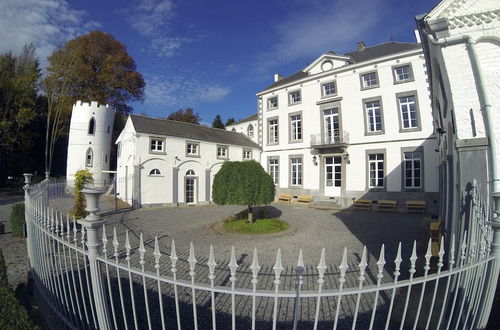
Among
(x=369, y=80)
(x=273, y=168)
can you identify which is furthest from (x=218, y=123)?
(x=369, y=80)

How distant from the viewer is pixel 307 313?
3947 millimetres

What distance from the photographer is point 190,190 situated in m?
17.9

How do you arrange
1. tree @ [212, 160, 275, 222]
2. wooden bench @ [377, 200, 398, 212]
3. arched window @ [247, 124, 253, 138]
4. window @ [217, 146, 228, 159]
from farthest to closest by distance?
arched window @ [247, 124, 253, 138], window @ [217, 146, 228, 159], wooden bench @ [377, 200, 398, 212], tree @ [212, 160, 275, 222]

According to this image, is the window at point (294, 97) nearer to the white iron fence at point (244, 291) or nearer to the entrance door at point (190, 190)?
the entrance door at point (190, 190)

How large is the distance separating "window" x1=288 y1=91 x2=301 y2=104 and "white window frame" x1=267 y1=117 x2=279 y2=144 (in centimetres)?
213

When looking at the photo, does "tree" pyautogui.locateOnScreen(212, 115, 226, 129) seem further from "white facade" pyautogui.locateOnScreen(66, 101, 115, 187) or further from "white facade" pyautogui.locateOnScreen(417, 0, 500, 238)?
"white facade" pyautogui.locateOnScreen(417, 0, 500, 238)

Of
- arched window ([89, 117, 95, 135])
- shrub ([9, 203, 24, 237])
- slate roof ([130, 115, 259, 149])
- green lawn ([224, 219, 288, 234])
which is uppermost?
arched window ([89, 117, 95, 135])

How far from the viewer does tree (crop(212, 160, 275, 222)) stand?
916 centimetres

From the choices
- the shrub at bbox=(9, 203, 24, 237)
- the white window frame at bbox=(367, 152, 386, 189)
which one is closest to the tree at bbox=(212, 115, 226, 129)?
the white window frame at bbox=(367, 152, 386, 189)

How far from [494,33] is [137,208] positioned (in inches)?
661

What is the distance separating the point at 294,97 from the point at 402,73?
7711mm

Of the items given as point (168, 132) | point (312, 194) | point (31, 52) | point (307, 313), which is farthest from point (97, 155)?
point (307, 313)

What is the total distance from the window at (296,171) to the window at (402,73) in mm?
8414

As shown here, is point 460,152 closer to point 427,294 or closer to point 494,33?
point 494,33
